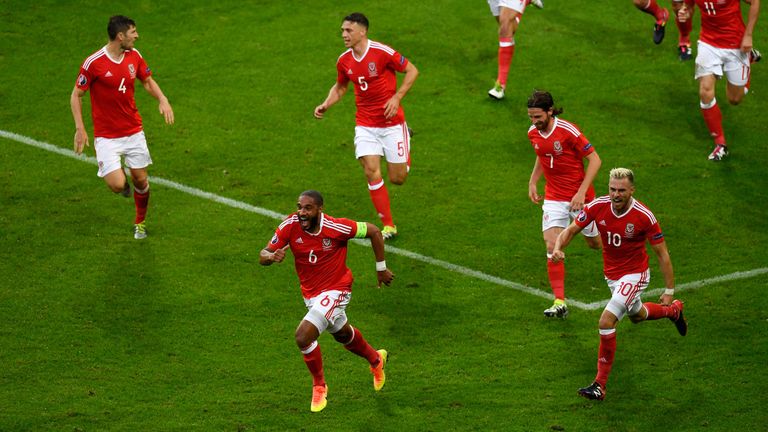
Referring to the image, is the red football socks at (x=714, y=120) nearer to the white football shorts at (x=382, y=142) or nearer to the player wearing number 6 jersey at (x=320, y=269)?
the white football shorts at (x=382, y=142)

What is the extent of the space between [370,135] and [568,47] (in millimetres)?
5990

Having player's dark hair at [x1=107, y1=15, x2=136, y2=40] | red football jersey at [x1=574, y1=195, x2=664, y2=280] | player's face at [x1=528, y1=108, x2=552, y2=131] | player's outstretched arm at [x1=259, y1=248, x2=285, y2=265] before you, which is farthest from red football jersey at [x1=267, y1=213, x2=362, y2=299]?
player's dark hair at [x1=107, y1=15, x2=136, y2=40]

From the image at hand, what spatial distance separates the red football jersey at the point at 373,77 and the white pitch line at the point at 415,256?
61.8 inches

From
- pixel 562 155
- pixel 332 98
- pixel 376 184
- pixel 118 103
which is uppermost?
pixel 562 155

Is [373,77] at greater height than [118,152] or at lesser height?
greater

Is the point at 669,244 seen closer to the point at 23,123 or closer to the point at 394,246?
the point at 394,246

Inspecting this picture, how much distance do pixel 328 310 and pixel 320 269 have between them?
41 cm

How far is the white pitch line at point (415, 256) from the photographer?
43.1 feet

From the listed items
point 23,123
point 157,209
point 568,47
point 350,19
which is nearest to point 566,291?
point 350,19

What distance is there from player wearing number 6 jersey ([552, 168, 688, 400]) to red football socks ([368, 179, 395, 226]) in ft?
11.6

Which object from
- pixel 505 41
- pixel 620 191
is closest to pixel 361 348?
pixel 620 191

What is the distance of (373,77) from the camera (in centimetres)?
1385

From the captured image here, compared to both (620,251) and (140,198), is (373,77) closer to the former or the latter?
(140,198)

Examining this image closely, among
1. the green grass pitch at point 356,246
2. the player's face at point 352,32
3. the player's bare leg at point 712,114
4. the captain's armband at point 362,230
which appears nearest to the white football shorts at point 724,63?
the player's bare leg at point 712,114
